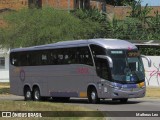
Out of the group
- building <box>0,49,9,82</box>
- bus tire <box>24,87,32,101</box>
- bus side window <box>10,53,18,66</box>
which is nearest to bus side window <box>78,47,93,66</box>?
bus tire <box>24,87,32,101</box>

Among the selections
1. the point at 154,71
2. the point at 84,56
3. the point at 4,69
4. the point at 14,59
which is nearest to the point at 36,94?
the point at 14,59

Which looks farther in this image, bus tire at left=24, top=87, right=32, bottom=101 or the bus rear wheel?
bus tire at left=24, top=87, right=32, bottom=101

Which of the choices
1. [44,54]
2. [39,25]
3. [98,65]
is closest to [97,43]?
[98,65]

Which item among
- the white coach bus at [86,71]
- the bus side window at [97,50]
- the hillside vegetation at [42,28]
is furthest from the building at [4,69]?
the bus side window at [97,50]

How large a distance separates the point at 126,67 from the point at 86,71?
7.91 feet

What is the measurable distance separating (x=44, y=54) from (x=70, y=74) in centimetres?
301

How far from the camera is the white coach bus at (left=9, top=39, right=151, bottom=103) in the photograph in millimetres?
28172

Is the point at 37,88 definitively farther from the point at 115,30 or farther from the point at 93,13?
the point at 93,13

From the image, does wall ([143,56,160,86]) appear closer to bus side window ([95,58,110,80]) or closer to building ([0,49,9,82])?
bus side window ([95,58,110,80])

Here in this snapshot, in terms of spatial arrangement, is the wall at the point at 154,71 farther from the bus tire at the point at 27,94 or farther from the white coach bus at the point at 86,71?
the white coach bus at the point at 86,71

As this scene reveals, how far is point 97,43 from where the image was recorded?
28828mm

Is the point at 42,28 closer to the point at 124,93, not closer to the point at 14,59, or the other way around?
the point at 14,59

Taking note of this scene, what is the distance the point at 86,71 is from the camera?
29469mm

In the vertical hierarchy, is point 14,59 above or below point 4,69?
above
